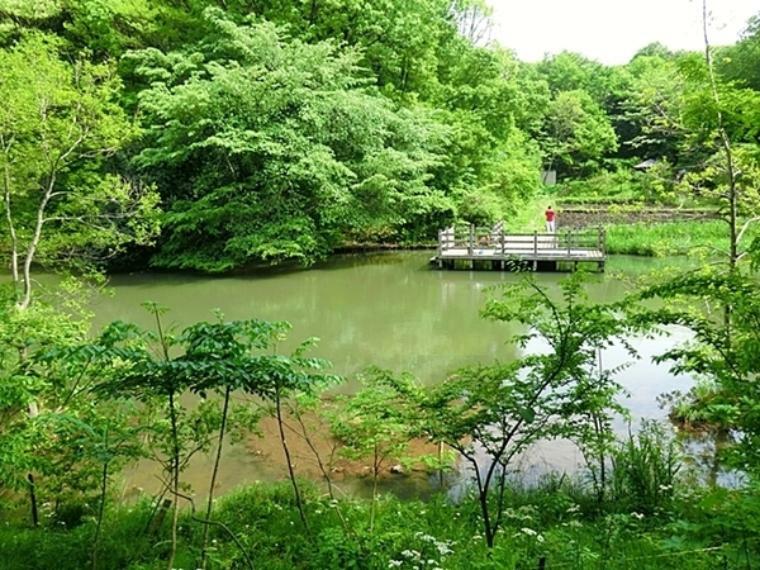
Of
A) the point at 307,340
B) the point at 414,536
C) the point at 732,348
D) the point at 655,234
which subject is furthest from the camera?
the point at 655,234

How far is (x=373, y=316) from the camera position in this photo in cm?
1232

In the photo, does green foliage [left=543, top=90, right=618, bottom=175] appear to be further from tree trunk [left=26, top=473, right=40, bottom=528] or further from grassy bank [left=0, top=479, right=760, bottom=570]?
tree trunk [left=26, top=473, right=40, bottom=528]

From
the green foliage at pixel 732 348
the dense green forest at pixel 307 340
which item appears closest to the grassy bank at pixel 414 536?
the dense green forest at pixel 307 340

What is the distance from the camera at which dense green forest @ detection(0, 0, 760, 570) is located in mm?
3076

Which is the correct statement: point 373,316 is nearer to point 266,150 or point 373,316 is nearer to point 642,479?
point 266,150

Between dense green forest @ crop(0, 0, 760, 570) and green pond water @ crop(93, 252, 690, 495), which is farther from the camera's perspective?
green pond water @ crop(93, 252, 690, 495)

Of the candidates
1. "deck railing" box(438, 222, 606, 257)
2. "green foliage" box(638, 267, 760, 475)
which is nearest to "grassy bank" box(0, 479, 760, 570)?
"green foliage" box(638, 267, 760, 475)

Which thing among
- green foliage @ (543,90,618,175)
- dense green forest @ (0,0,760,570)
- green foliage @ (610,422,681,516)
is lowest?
green foliage @ (610,422,681,516)

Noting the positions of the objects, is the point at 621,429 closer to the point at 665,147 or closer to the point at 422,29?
the point at 422,29

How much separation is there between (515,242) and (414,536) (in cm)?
1470

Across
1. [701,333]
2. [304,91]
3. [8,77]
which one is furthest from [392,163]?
[701,333]

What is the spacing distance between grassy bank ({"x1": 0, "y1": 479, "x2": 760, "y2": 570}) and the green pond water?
1.14 m

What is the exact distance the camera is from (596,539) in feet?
11.1

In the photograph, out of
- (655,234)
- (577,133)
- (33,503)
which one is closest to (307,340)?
(33,503)
